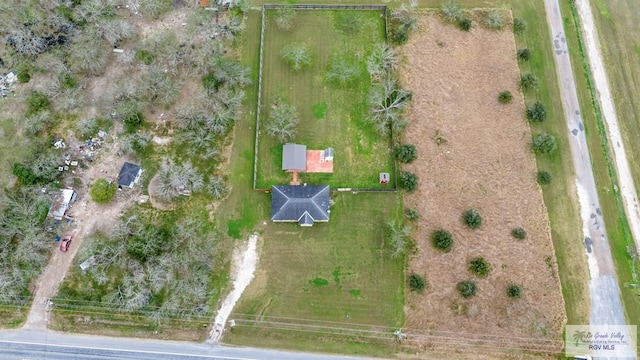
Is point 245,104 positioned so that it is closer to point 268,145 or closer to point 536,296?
point 268,145

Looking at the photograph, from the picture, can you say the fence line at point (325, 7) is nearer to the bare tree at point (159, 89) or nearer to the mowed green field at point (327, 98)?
the mowed green field at point (327, 98)

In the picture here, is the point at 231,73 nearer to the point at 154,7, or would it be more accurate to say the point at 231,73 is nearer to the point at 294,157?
the point at 294,157

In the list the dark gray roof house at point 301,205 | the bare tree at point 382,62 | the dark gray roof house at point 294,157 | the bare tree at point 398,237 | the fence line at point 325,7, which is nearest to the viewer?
the bare tree at point 398,237

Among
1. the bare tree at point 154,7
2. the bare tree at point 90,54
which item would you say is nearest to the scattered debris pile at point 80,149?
the bare tree at point 90,54

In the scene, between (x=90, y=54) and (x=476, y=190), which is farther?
(x=90, y=54)

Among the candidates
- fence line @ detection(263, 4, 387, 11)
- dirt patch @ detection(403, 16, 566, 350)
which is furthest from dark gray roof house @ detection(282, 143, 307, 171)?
fence line @ detection(263, 4, 387, 11)

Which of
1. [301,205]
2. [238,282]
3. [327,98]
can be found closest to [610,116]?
[327,98]

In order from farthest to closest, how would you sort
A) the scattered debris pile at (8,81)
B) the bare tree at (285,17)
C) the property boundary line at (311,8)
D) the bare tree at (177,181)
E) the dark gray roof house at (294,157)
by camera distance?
the bare tree at (285,17), the scattered debris pile at (8,81), the property boundary line at (311,8), the dark gray roof house at (294,157), the bare tree at (177,181)
